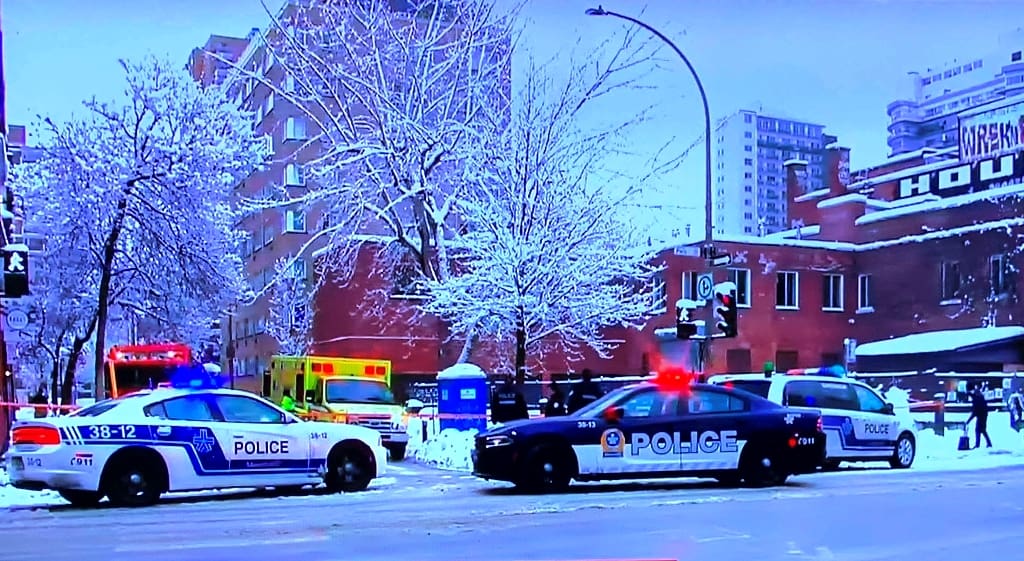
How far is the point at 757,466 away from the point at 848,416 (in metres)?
3.78

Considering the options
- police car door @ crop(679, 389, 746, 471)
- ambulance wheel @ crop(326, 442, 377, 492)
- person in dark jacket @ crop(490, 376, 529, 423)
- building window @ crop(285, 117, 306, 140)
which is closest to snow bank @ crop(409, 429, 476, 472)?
person in dark jacket @ crop(490, 376, 529, 423)

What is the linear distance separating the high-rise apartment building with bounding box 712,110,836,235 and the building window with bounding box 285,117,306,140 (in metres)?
12.2

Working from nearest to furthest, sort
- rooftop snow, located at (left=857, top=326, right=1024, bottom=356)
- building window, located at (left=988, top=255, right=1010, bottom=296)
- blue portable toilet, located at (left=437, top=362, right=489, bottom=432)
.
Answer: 1. blue portable toilet, located at (left=437, top=362, right=489, bottom=432)
2. rooftop snow, located at (left=857, top=326, right=1024, bottom=356)
3. building window, located at (left=988, top=255, right=1010, bottom=296)

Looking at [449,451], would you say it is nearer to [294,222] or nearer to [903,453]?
[903,453]

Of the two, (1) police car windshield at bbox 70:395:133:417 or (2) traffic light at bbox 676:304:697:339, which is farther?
(2) traffic light at bbox 676:304:697:339

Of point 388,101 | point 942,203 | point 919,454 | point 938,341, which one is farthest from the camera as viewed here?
point 942,203

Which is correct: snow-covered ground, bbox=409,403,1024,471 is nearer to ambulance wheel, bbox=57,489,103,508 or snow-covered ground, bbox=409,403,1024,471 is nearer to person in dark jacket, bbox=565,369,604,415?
person in dark jacket, bbox=565,369,604,415

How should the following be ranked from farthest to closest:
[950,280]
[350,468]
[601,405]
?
[950,280] < [350,468] < [601,405]

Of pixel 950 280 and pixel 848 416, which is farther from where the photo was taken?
pixel 950 280

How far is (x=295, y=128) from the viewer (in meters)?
29.6

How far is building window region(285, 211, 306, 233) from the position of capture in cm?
2979

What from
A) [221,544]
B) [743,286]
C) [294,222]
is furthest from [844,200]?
[221,544]

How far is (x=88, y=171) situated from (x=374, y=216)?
618 cm

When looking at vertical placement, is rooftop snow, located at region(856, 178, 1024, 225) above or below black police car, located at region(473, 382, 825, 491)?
above
